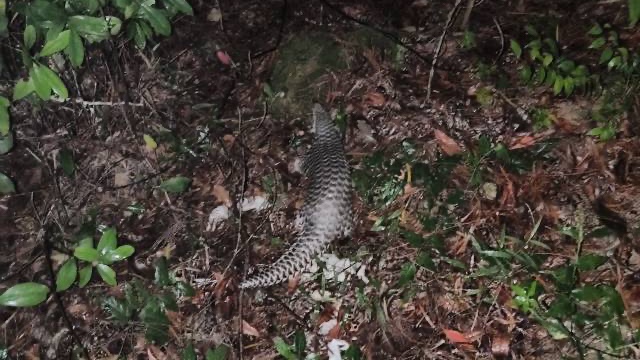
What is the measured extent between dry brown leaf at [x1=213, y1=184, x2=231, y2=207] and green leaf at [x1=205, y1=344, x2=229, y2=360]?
95cm

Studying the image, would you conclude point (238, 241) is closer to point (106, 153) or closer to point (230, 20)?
point (106, 153)

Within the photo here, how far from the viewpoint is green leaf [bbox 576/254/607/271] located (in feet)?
8.15

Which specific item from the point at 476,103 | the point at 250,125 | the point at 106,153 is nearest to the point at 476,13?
the point at 476,103

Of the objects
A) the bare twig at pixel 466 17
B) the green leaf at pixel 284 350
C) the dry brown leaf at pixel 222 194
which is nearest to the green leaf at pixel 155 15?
the dry brown leaf at pixel 222 194

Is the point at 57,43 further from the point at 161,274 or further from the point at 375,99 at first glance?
the point at 375,99

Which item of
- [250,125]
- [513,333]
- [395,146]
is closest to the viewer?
[513,333]

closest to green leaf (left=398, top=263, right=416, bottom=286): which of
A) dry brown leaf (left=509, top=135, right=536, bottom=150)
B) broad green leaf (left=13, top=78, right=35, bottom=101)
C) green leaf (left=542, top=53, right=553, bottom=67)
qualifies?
dry brown leaf (left=509, top=135, right=536, bottom=150)

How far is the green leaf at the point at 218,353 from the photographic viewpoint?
2707 mm

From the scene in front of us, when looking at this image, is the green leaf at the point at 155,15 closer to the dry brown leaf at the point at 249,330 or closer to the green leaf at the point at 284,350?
the dry brown leaf at the point at 249,330

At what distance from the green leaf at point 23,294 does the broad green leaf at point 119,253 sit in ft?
1.17

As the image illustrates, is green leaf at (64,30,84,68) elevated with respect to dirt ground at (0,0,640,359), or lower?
elevated

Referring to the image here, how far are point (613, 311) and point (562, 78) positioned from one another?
1.41 metres

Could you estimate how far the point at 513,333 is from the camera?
254 centimetres

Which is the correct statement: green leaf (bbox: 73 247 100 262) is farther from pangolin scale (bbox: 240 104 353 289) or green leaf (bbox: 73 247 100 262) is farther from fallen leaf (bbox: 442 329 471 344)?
fallen leaf (bbox: 442 329 471 344)
